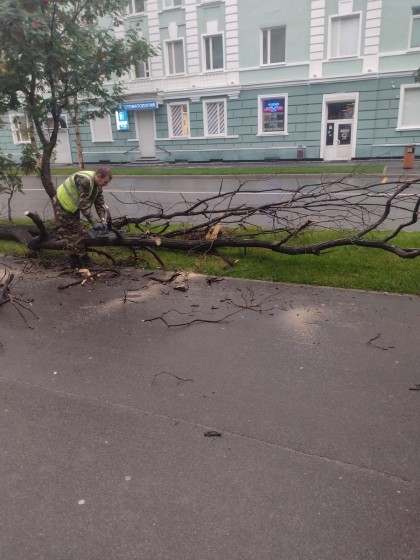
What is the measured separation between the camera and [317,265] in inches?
256

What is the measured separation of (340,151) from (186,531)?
22.3 metres

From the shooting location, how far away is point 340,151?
73.5 feet

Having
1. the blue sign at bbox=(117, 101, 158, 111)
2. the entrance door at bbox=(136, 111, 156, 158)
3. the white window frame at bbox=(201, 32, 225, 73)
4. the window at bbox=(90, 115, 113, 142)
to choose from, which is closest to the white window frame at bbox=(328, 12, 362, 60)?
the white window frame at bbox=(201, 32, 225, 73)

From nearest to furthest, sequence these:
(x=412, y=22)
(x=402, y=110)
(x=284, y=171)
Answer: (x=284, y=171), (x=412, y=22), (x=402, y=110)

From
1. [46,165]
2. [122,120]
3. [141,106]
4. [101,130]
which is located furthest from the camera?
[101,130]

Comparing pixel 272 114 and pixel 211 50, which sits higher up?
pixel 211 50

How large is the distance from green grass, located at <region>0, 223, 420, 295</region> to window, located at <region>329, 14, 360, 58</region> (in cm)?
1630

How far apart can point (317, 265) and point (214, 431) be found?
12.5ft

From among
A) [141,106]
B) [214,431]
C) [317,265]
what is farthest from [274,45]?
[214,431]

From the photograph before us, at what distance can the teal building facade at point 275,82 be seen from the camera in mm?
20141

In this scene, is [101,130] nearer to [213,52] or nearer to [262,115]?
[213,52]

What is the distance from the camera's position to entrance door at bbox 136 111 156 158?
26016 mm

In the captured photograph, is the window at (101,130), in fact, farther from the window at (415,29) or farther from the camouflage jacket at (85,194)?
the camouflage jacket at (85,194)

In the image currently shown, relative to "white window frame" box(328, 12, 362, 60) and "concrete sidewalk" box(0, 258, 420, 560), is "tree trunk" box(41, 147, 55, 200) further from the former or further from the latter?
"white window frame" box(328, 12, 362, 60)
